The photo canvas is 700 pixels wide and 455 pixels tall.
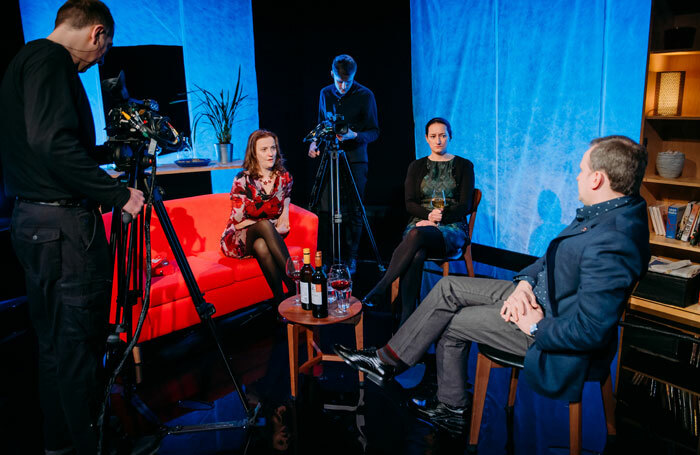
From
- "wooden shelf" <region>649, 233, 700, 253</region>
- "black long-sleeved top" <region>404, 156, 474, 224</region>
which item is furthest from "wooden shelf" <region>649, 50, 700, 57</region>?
"black long-sleeved top" <region>404, 156, 474, 224</region>

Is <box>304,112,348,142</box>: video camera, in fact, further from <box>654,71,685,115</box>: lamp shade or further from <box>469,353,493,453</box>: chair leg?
<box>469,353,493,453</box>: chair leg

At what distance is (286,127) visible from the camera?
5.57 m

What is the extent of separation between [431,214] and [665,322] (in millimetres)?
1561

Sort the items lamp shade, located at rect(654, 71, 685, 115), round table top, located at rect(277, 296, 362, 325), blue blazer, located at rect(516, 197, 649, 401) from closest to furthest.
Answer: blue blazer, located at rect(516, 197, 649, 401)
round table top, located at rect(277, 296, 362, 325)
lamp shade, located at rect(654, 71, 685, 115)

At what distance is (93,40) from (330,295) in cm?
144

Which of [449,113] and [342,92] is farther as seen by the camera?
[449,113]

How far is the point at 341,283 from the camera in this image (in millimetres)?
2277

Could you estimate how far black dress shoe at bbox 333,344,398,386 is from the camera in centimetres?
224

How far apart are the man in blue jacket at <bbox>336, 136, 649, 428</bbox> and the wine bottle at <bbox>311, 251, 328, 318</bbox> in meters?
0.38

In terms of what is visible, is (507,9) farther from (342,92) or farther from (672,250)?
(672,250)

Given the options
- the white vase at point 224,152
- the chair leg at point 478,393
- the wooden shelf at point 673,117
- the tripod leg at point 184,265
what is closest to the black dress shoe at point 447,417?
the chair leg at point 478,393

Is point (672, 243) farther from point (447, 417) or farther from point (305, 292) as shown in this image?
point (305, 292)

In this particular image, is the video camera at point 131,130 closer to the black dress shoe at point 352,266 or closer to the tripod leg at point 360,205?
the tripod leg at point 360,205

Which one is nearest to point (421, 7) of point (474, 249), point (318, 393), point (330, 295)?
point (474, 249)
